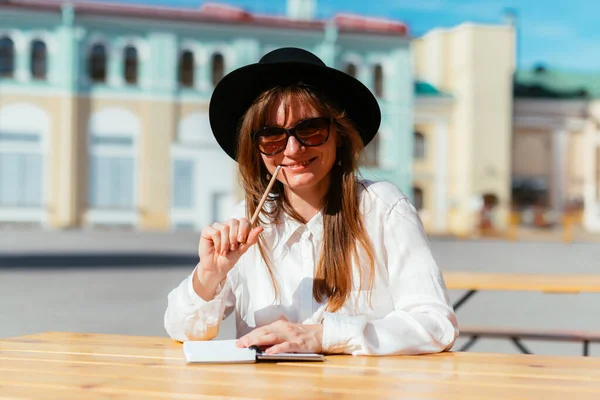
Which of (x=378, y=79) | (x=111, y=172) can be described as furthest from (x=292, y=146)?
(x=378, y=79)

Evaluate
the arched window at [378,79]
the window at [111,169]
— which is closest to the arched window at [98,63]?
the window at [111,169]

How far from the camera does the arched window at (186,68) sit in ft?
103

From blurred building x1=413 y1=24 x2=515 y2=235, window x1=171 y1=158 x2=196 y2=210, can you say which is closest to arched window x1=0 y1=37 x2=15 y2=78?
window x1=171 y1=158 x2=196 y2=210

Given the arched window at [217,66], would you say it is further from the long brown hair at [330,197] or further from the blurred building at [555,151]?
the long brown hair at [330,197]

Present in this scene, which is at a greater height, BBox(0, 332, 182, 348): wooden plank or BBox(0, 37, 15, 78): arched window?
BBox(0, 37, 15, 78): arched window

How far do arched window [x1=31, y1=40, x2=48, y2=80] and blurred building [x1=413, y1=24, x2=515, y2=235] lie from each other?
1395cm

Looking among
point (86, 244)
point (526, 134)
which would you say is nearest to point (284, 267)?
point (86, 244)

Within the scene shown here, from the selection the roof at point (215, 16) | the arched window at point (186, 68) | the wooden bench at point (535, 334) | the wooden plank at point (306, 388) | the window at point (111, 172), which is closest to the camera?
the wooden plank at point (306, 388)

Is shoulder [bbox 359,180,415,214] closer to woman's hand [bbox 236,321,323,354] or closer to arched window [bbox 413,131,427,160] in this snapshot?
woman's hand [bbox 236,321,323,354]

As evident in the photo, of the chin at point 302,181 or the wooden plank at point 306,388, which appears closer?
the wooden plank at point 306,388

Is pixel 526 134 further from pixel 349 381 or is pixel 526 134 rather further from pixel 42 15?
pixel 349 381

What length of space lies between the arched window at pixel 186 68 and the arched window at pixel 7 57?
5711mm

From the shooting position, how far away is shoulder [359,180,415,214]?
2.43 metres

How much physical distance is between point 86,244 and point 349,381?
19992 millimetres
